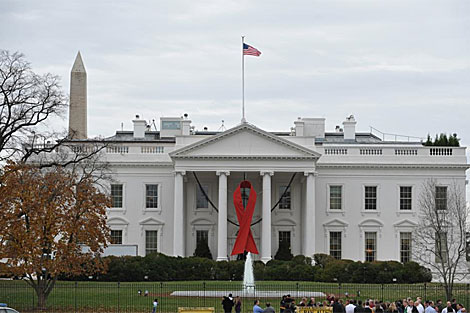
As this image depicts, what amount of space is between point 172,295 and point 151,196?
24790 mm

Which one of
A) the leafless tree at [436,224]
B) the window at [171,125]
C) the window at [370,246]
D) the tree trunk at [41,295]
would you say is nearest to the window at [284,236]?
the window at [370,246]

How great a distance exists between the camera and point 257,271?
59.0 m

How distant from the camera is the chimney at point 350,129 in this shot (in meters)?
79.9

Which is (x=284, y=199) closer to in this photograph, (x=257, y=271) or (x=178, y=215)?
(x=178, y=215)

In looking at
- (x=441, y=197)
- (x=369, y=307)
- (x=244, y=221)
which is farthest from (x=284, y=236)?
(x=369, y=307)

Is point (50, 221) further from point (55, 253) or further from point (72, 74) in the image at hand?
point (72, 74)

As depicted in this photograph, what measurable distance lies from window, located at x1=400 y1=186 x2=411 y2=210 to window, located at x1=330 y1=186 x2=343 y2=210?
15.7 feet

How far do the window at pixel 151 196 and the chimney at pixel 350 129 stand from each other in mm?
19234

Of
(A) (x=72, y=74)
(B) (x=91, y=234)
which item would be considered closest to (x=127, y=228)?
(B) (x=91, y=234)

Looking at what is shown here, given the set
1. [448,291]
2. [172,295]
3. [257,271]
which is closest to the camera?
[448,291]

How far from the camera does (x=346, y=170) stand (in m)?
70.3

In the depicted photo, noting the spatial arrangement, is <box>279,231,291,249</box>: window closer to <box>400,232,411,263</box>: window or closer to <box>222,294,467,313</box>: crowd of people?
<box>400,232,411,263</box>: window

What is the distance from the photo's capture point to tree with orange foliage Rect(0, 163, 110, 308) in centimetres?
4119

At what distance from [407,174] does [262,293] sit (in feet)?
87.4
